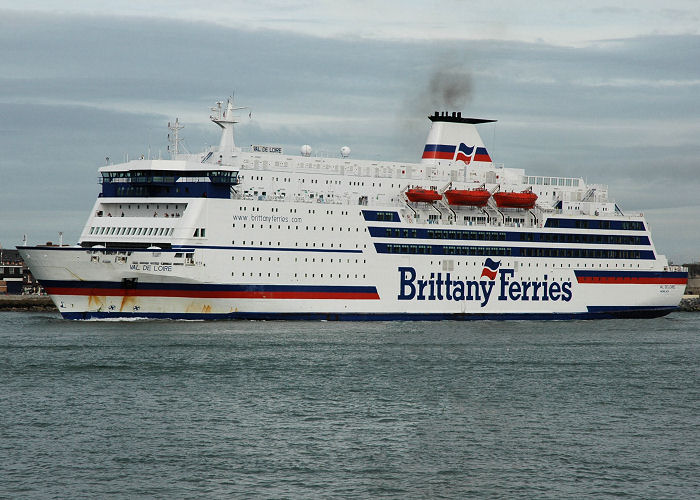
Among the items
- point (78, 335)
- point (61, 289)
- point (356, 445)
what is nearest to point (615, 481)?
point (356, 445)

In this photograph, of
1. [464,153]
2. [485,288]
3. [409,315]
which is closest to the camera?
[409,315]

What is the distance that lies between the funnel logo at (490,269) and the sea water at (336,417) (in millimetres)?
11146

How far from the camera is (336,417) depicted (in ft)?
84.6

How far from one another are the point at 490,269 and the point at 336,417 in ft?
96.1

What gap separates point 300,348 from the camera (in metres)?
38.4

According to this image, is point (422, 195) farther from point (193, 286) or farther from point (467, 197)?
point (193, 286)

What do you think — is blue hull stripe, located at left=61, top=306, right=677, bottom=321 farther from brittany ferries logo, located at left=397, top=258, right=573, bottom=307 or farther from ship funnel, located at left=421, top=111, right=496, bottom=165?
ship funnel, located at left=421, top=111, right=496, bottom=165

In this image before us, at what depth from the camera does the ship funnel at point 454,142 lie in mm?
56906

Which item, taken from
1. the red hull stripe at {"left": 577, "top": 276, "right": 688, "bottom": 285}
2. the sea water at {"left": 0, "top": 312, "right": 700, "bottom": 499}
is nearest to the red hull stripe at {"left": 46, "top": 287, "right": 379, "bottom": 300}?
the sea water at {"left": 0, "top": 312, "right": 700, "bottom": 499}

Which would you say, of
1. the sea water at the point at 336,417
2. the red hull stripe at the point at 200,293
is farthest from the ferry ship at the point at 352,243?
the sea water at the point at 336,417

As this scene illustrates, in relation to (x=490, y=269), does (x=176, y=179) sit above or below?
above

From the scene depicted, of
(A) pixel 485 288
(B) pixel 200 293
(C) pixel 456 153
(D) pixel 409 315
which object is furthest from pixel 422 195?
(B) pixel 200 293

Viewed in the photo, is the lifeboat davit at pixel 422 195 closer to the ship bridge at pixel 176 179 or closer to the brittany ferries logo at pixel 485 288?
the brittany ferries logo at pixel 485 288

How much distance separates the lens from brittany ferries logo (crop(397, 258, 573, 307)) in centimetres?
5156
